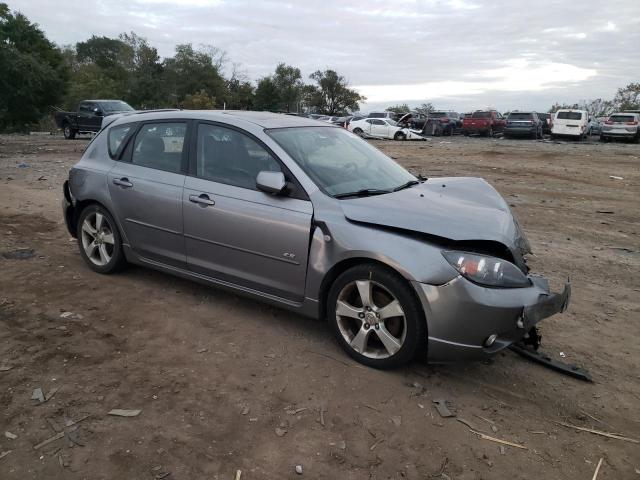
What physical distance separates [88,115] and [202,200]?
22.5 meters

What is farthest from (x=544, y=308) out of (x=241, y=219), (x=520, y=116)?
(x=520, y=116)

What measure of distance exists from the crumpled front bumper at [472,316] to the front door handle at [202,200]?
1.80m

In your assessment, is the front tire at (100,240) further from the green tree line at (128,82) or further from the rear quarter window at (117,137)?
the green tree line at (128,82)

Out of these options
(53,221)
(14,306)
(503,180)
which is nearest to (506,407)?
(14,306)

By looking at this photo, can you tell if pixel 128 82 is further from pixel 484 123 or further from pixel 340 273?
pixel 340 273

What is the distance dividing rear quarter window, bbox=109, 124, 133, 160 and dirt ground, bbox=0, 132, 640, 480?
1190 millimetres

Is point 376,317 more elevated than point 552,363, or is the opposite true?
point 376,317

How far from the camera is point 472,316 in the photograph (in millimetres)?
3096

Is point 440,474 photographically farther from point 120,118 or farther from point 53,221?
point 53,221

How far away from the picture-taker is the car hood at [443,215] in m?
3.30

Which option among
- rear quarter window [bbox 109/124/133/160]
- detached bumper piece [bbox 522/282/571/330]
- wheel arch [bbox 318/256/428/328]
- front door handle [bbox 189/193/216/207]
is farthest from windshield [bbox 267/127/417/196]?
rear quarter window [bbox 109/124/133/160]

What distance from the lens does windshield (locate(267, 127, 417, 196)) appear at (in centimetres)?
388

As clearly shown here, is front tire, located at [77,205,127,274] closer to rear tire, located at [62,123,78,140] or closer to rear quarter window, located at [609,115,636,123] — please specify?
rear tire, located at [62,123,78,140]

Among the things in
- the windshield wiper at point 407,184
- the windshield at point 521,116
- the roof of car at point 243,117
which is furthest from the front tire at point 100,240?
the windshield at point 521,116
